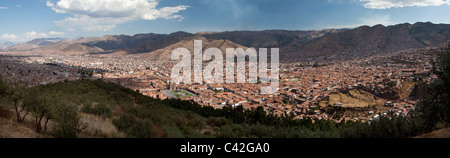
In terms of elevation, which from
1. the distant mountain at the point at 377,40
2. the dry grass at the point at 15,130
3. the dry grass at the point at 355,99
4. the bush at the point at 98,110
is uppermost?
the distant mountain at the point at 377,40

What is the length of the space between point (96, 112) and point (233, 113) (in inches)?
334

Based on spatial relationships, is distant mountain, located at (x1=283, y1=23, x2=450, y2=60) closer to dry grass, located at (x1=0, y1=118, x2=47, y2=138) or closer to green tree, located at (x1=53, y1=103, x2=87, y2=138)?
green tree, located at (x1=53, y1=103, x2=87, y2=138)

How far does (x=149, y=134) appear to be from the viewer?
558cm

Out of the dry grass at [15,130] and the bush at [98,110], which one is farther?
the bush at [98,110]

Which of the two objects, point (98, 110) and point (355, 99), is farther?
point (355, 99)

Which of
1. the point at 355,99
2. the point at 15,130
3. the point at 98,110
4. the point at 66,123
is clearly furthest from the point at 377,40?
the point at 15,130

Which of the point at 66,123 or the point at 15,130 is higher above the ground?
the point at 66,123

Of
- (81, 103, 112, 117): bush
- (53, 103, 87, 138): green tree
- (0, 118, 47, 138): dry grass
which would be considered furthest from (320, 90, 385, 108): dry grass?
(0, 118, 47, 138): dry grass

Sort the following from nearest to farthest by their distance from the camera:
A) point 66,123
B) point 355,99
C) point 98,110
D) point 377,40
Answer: point 66,123 < point 98,110 < point 355,99 < point 377,40

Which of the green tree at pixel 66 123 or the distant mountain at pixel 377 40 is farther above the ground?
the distant mountain at pixel 377 40

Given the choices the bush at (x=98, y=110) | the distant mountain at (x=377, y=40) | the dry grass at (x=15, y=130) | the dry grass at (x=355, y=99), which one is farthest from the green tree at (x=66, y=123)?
the distant mountain at (x=377, y=40)

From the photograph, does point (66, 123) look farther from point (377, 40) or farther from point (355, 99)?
point (377, 40)

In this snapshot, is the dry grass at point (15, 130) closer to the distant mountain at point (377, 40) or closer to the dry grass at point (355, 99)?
the dry grass at point (355, 99)
